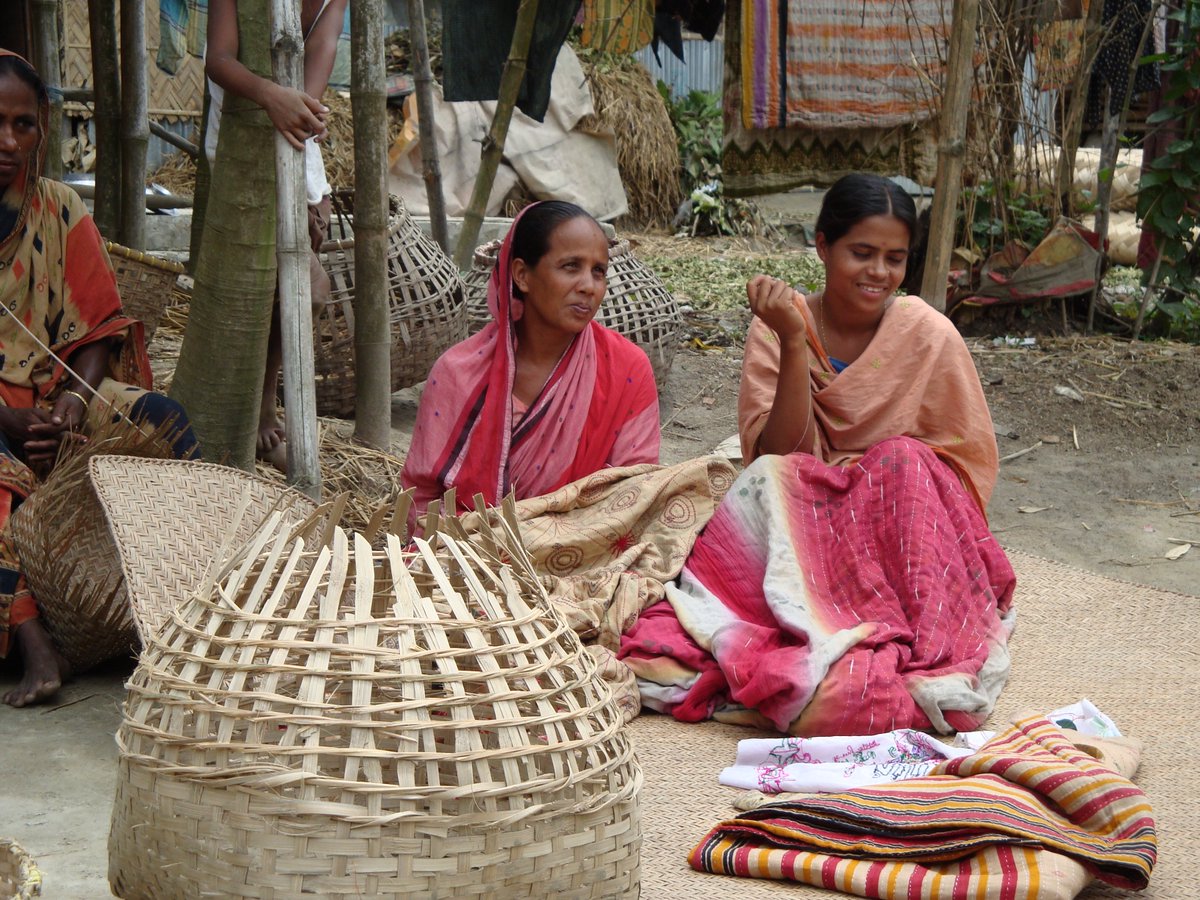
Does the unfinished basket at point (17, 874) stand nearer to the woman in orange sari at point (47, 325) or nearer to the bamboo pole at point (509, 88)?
the woman in orange sari at point (47, 325)

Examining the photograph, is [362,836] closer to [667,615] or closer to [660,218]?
[667,615]

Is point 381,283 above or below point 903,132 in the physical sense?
below

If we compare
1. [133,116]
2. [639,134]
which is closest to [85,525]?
[133,116]

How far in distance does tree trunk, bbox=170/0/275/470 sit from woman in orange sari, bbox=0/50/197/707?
0.55ft

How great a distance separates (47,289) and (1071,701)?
9.23ft

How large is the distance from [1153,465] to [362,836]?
4563 mm

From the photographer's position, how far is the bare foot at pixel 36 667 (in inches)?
118

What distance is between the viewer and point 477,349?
11.8 ft

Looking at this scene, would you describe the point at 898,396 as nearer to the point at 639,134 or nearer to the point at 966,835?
the point at 966,835

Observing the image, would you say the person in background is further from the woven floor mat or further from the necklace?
the woven floor mat

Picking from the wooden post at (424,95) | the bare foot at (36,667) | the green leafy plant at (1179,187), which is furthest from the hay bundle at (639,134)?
the bare foot at (36,667)

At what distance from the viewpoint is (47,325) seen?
352cm

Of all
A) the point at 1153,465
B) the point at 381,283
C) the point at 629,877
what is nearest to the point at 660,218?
the point at 1153,465

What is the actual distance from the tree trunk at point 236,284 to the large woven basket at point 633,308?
1.94 m
